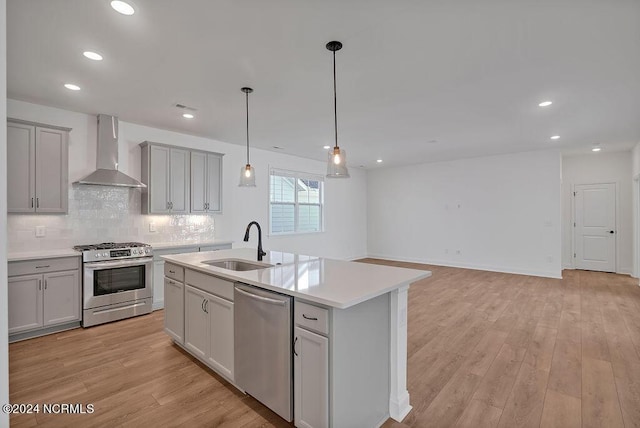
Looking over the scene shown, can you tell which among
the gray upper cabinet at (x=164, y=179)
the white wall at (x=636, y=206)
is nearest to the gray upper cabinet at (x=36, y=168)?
the gray upper cabinet at (x=164, y=179)

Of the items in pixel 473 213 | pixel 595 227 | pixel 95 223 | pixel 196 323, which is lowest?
pixel 196 323

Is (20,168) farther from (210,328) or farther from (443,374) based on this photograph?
(443,374)

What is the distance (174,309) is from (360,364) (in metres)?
2.01

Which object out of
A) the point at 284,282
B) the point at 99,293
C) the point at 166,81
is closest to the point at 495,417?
the point at 284,282

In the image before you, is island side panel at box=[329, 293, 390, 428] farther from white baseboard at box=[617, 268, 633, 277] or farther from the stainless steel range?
white baseboard at box=[617, 268, 633, 277]

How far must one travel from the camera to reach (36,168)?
11.3ft

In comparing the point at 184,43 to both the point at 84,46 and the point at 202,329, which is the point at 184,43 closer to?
the point at 84,46

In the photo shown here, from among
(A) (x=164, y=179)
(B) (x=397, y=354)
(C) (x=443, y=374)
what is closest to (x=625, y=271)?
(C) (x=443, y=374)

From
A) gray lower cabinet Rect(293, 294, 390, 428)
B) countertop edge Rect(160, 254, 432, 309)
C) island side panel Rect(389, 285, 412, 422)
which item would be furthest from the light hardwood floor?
countertop edge Rect(160, 254, 432, 309)

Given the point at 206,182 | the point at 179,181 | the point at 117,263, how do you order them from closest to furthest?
the point at 117,263 → the point at 179,181 → the point at 206,182

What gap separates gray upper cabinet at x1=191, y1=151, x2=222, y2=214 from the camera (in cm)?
467

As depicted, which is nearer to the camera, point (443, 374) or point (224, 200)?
point (443, 374)

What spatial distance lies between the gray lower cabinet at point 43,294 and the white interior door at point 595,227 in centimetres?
945

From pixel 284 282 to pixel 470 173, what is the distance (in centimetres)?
647
